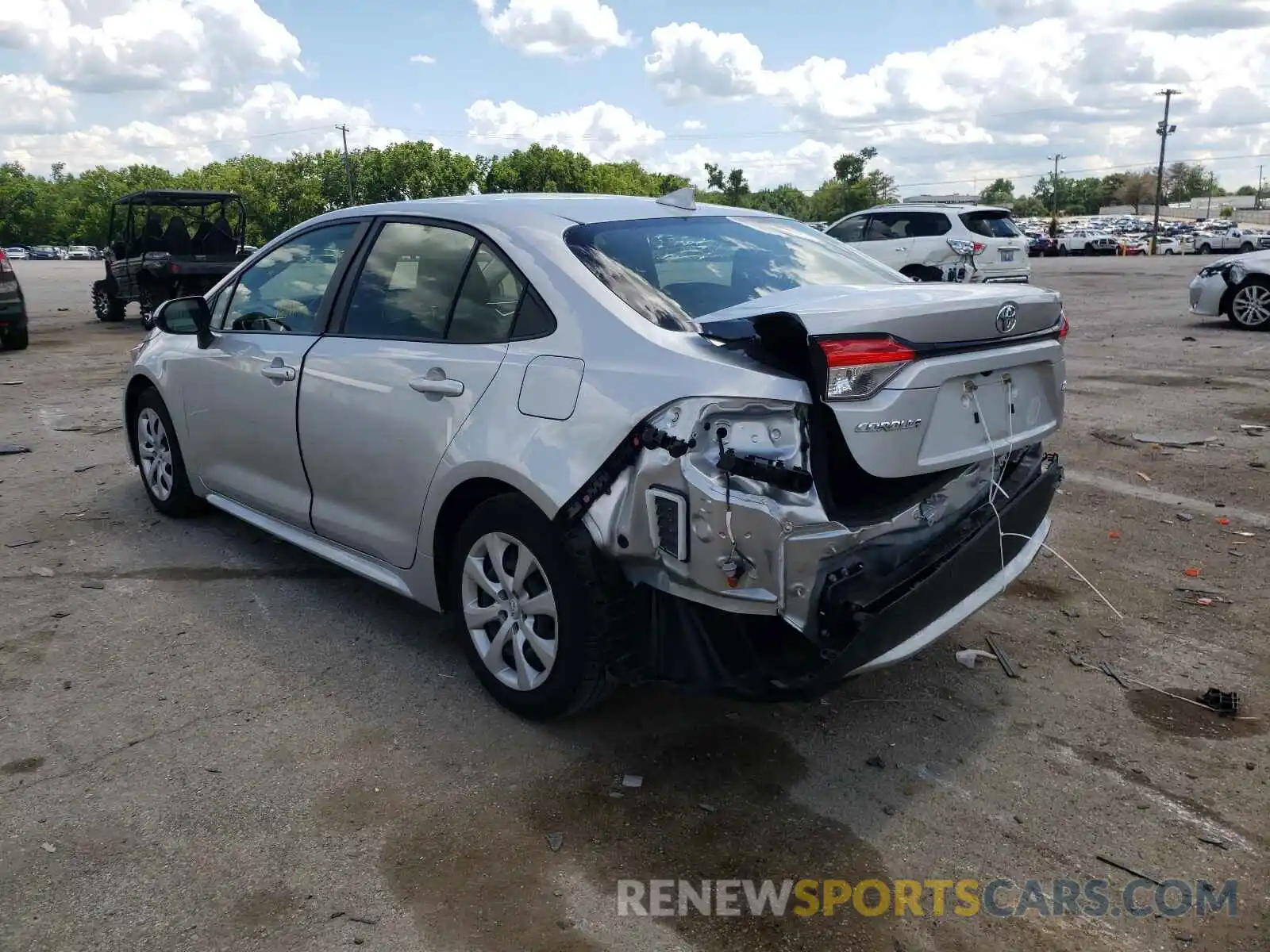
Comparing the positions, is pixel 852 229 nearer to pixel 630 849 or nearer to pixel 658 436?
pixel 658 436

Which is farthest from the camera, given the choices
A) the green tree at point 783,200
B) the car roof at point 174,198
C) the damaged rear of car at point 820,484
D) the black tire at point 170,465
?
the green tree at point 783,200

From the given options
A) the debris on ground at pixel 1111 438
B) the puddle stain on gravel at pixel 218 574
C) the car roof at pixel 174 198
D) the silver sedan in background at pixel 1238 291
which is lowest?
the puddle stain on gravel at pixel 218 574

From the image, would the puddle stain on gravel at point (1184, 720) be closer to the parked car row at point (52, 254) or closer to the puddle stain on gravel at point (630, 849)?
the puddle stain on gravel at point (630, 849)

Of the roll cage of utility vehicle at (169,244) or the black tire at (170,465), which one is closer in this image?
the black tire at (170,465)

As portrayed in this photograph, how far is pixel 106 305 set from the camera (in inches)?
734

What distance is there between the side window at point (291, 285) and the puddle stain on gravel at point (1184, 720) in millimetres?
3538

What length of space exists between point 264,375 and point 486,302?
1.45m

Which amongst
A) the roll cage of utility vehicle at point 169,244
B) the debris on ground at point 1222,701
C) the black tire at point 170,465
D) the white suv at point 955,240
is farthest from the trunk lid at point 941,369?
the roll cage of utility vehicle at point 169,244

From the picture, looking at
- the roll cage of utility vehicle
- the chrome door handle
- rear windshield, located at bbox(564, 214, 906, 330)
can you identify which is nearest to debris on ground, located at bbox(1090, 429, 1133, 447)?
rear windshield, located at bbox(564, 214, 906, 330)

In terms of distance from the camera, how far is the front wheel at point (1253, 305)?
13.5m

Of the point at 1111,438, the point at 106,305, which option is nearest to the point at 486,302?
the point at 1111,438

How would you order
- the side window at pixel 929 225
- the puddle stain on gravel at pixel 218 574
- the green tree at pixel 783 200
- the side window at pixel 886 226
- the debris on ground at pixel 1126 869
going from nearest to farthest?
the debris on ground at pixel 1126 869 < the puddle stain on gravel at pixel 218 574 < the side window at pixel 929 225 < the side window at pixel 886 226 < the green tree at pixel 783 200

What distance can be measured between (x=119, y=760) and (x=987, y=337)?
312 cm

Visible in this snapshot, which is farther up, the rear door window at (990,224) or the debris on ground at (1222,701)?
the rear door window at (990,224)
